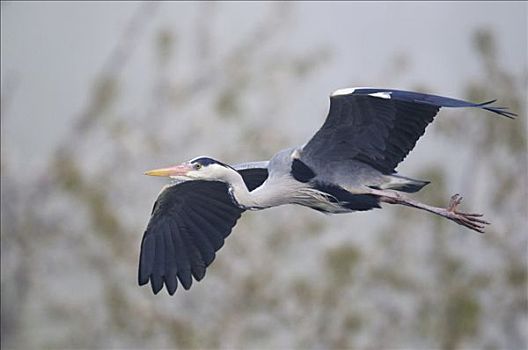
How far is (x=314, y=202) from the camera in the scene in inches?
157

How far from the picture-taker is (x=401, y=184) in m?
3.92

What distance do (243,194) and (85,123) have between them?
863cm

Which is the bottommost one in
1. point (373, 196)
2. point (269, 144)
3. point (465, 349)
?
point (465, 349)

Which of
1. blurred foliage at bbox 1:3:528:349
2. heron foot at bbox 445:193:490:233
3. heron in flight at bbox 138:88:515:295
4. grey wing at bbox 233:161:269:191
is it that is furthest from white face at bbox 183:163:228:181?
blurred foliage at bbox 1:3:528:349

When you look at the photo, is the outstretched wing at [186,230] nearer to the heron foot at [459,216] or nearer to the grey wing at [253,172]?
the grey wing at [253,172]

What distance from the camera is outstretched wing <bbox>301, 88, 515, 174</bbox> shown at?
3752mm

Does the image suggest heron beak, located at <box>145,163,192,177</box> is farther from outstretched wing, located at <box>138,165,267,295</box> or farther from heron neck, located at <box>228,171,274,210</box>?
outstretched wing, located at <box>138,165,267,295</box>

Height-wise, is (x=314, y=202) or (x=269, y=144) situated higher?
(x=269, y=144)

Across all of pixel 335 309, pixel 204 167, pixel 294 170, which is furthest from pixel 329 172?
pixel 335 309

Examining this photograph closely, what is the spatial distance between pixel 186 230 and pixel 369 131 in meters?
0.90

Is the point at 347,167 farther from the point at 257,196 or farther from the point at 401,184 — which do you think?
the point at 257,196

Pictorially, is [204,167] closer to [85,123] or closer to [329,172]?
[329,172]

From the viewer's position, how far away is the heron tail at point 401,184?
3887mm

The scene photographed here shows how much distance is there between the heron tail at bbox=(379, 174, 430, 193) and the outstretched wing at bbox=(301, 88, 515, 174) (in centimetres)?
3
